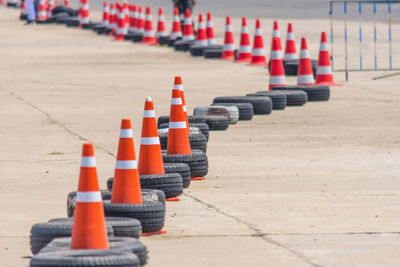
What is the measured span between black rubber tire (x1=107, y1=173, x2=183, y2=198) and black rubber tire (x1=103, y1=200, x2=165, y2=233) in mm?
1150

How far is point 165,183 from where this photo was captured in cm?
885

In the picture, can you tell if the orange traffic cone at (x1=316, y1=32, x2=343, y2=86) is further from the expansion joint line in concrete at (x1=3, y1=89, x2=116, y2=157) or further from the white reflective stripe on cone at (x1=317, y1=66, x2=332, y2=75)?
the expansion joint line in concrete at (x1=3, y1=89, x2=116, y2=157)

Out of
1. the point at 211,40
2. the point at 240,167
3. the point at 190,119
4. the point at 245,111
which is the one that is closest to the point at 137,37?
the point at 211,40

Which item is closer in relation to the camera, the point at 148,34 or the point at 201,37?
the point at 201,37

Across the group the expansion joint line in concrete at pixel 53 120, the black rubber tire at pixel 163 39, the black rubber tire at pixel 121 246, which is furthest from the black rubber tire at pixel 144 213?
the black rubber tire at pixel 163 39

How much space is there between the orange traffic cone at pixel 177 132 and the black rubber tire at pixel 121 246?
368 centimetres

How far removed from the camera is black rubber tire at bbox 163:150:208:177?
32.7 feet

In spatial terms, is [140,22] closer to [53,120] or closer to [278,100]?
[278,100]

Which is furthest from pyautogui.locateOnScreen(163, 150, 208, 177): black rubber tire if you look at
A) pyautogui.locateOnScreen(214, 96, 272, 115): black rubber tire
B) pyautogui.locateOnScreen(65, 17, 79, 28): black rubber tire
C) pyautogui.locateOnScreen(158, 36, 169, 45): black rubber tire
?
pyautogui.locateOnScreen(65, 17, 79, 28): black rubber tire

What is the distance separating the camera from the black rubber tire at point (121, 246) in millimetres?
6391

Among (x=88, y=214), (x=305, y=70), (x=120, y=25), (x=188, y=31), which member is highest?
(x=120, y=25)

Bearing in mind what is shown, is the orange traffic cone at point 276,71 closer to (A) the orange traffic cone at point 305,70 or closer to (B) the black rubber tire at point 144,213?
(A) the orange traffic cone at point 305,70

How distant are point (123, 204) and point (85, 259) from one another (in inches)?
65.9

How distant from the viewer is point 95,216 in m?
6.46
